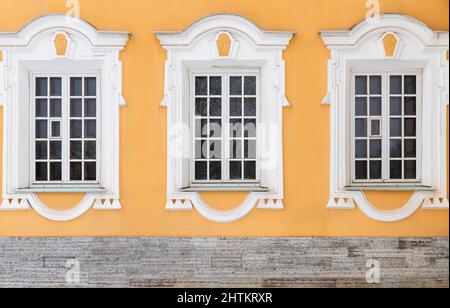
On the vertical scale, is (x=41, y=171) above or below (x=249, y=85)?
below

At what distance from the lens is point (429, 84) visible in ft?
19.2

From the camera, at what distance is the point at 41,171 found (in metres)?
6.07

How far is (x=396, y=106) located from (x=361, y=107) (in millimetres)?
435

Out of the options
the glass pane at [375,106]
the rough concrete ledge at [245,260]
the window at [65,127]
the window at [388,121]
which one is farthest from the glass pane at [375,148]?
the window at [65,127]

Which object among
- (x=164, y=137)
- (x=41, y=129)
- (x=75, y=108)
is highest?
(x=75, y=108)

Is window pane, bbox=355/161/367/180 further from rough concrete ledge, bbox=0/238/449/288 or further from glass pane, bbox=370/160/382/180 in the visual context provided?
rough concrete ledge, bbox=0/238/449/288

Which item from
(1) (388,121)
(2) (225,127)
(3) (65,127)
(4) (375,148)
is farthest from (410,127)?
(3) (65,127)

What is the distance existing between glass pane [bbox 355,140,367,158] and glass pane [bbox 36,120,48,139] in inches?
154

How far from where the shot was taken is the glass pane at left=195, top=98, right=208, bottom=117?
5.99m

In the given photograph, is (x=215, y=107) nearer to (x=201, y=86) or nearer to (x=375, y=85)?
(x=201, y=86)

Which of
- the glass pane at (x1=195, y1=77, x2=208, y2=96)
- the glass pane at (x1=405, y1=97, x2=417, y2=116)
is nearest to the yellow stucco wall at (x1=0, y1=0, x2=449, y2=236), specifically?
the glass pane at (x1=195, y1=77, x2=208, y2=96)

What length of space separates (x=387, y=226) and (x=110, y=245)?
343 centimetres

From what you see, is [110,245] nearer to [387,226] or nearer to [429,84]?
[387,226]

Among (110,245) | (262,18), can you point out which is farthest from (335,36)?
(110,245)
